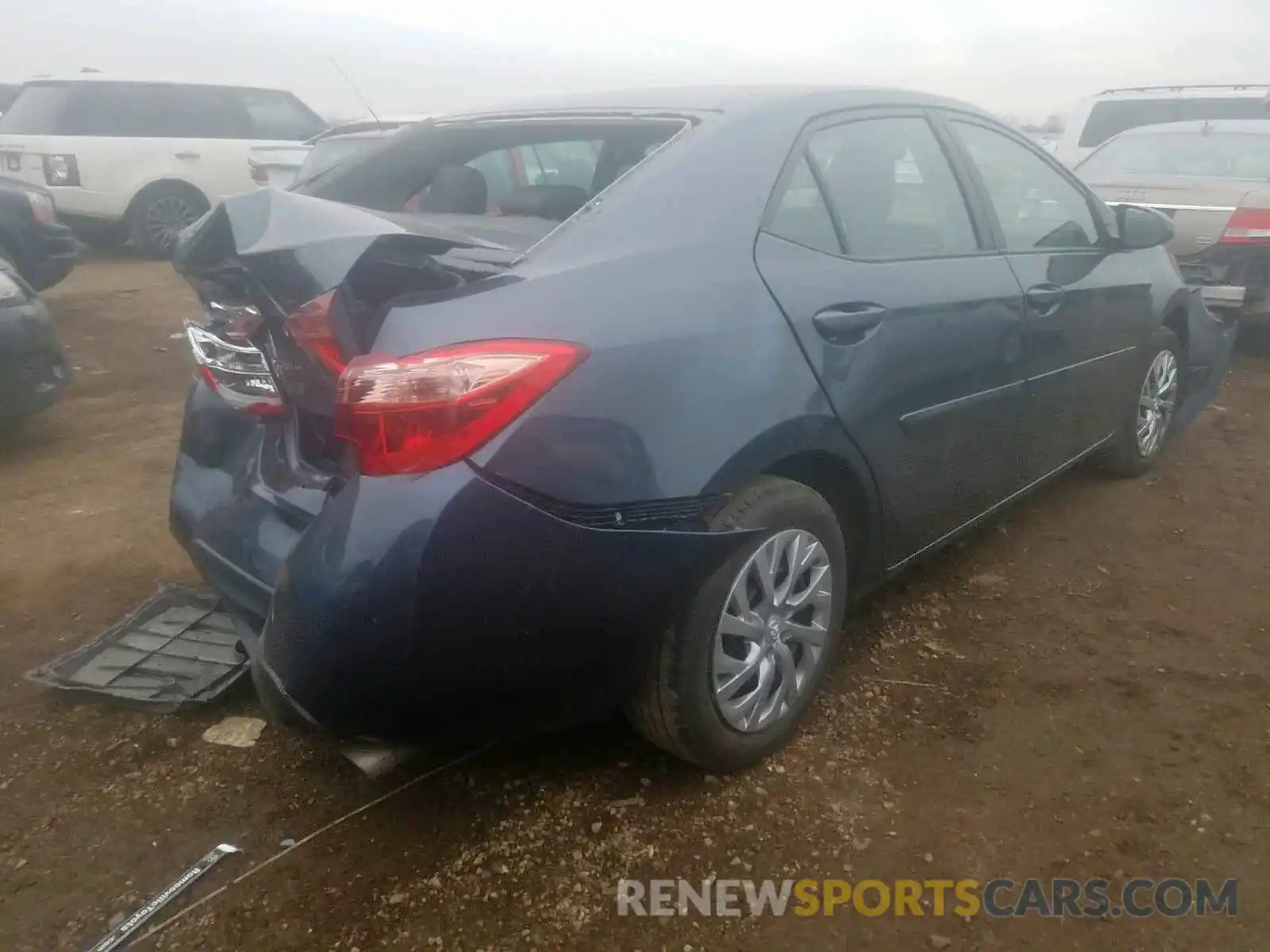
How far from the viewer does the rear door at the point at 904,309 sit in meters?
2.35

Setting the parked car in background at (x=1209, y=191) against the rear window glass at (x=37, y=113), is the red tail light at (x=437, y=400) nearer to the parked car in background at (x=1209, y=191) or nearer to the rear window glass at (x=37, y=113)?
the parked car in background at (x=1209, y=191)

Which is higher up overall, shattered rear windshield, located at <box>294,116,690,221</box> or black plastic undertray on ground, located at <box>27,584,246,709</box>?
shattered rear windshield, located at <box>294,116,690,221</box>

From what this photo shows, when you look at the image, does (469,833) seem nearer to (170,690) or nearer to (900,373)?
(170,690)

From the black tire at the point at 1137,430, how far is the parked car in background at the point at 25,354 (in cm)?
454

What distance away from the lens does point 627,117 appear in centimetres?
253

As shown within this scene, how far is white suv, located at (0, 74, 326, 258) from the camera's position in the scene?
32.1 ft

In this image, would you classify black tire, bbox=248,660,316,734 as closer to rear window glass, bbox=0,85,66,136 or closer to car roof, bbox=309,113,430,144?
car roof, bbox=309,113,430,144

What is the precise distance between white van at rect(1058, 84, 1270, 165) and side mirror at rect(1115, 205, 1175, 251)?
5440mm

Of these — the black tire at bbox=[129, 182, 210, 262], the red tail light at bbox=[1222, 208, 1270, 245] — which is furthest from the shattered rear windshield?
the black tire at bbox=[129, 182, 210, 262]

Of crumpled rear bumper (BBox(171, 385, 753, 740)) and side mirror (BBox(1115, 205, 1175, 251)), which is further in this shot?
side mirror (BBox(1115, 205, 1175, 251))

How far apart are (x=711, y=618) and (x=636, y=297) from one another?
70cm

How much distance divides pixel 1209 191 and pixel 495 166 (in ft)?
16.4

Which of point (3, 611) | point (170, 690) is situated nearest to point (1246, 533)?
point (170, 690)

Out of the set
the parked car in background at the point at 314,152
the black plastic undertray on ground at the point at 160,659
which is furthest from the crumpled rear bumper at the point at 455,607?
the parked car in background at the point at 314,152
